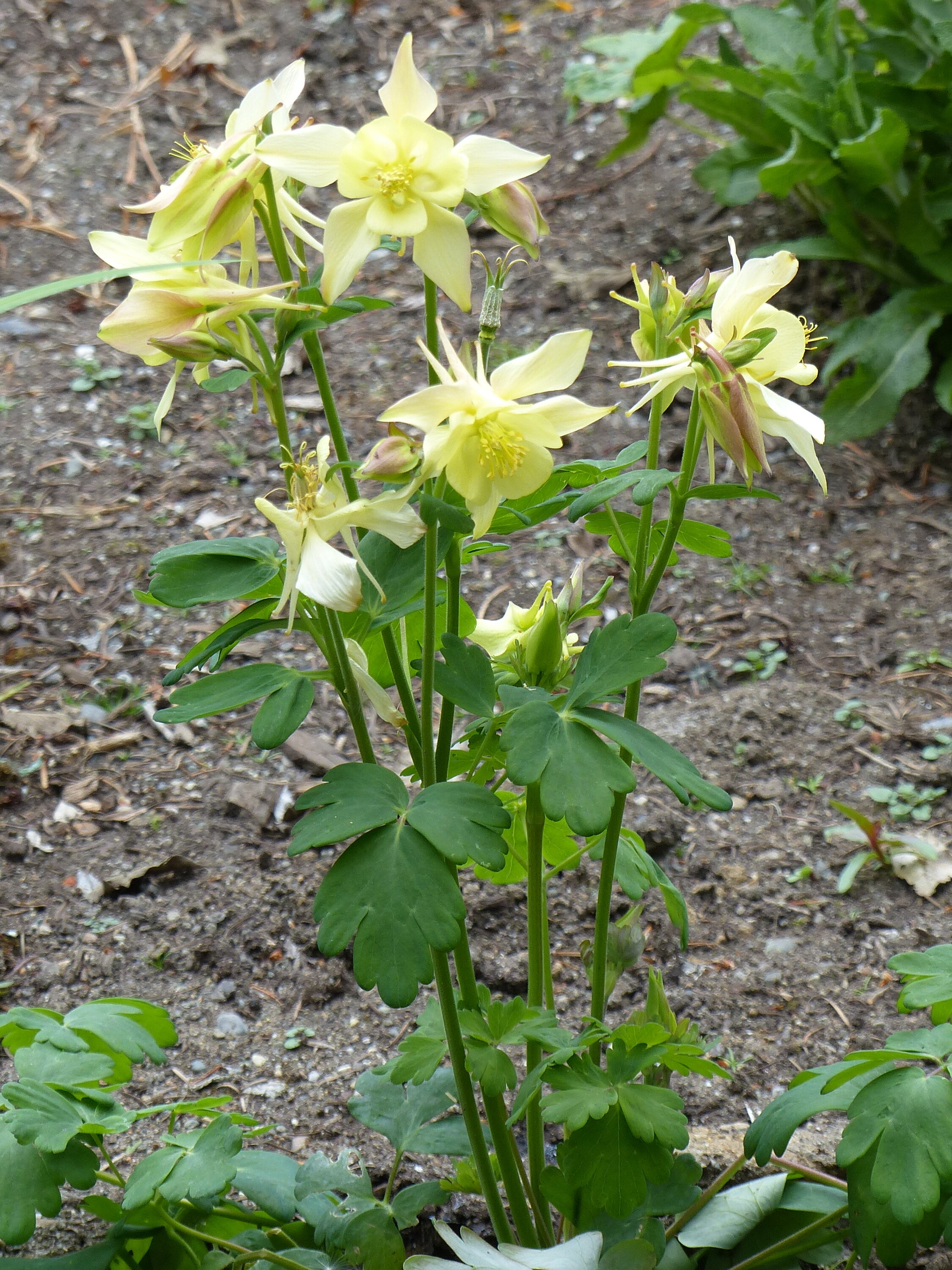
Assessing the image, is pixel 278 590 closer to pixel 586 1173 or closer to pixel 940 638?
pixel 586 1173

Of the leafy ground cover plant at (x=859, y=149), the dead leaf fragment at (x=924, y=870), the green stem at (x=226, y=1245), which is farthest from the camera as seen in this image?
the leafy ground cover plant at (x=859, y=149)

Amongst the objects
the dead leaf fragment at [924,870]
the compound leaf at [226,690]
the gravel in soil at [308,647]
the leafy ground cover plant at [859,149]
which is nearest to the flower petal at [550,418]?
the compound leaf at [226,690]

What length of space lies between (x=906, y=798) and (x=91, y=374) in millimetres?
2303

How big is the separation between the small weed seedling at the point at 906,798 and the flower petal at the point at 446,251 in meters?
1.52

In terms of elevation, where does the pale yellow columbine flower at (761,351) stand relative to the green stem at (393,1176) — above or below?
above

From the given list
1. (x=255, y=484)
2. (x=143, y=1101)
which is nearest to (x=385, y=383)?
(x=255, y=484)

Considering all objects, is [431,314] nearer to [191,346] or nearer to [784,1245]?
[191,346]

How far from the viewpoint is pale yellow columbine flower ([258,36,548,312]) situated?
947 mm

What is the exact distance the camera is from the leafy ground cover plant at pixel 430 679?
3.15 feet

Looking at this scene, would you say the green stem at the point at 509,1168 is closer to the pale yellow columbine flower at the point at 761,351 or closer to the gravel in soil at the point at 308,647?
the gravel in soil at the point at 308,647

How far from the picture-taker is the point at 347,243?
0.98 metres

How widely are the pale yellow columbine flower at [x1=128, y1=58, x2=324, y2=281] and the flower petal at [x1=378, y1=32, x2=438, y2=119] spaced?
8 centimetres

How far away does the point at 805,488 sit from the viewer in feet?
9.52

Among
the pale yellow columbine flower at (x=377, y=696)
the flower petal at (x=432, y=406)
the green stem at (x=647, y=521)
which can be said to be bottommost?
the pale yellow columbine flower at (x=377, y=696)
